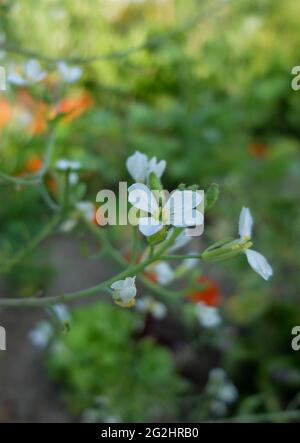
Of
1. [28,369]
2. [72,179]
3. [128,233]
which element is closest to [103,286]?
[72,179]

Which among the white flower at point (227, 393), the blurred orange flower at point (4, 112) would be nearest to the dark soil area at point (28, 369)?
the white flower at point (227, 393)

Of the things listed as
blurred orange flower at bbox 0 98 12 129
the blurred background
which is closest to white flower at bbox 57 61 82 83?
the blurred background

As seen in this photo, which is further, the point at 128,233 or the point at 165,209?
the point at 128,233

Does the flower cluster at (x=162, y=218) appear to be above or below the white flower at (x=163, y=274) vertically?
below

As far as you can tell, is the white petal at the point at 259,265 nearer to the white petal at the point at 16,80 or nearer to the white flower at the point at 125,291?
the white flower at the point at 125,291

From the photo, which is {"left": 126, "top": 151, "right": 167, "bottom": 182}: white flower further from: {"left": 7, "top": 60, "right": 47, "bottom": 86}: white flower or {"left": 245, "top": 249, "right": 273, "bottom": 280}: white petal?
{"left": 7, "top": 60, "right": 47, "bottom": 86}: white flower

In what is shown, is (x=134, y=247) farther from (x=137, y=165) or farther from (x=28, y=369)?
(x=28, y=369)
